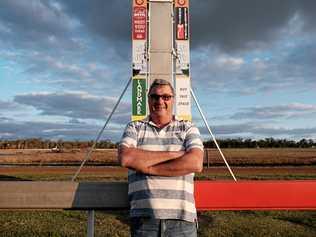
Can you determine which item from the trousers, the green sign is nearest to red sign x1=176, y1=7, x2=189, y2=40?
the green sign

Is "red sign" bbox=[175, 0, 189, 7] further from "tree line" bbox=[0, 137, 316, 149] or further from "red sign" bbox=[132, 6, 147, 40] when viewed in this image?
"tree line" bbox=[0, 137, 316, 149]

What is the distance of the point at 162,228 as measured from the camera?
10.5ft

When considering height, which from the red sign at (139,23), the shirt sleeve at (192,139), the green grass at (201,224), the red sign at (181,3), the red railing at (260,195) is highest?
the red sign at (181,3)

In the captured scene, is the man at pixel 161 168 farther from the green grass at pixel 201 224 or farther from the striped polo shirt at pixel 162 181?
the green grass at pixel 201 224

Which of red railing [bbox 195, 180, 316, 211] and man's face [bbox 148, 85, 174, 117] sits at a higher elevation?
man's face [bbox 148, 85, 174, 117]

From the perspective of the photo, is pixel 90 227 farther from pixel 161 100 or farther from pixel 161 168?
pixel 161 100

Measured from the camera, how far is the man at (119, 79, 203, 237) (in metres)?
3.21

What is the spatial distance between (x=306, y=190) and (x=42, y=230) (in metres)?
3.97

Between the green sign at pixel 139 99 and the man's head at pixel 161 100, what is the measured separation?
416 cm

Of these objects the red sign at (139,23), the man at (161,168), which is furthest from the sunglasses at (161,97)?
the red sign at (139,23)

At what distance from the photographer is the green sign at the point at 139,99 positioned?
25.1ft

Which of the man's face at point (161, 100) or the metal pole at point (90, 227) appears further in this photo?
the metal pole at point (90, 227)

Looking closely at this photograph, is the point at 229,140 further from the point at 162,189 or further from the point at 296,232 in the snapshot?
the point at 162,189

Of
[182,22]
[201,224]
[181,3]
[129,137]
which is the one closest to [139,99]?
[182,22]
